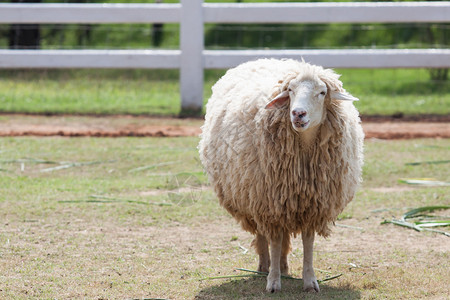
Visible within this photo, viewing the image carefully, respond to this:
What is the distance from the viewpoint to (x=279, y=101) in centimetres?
439

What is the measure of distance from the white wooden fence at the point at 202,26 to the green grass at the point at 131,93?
0.71m

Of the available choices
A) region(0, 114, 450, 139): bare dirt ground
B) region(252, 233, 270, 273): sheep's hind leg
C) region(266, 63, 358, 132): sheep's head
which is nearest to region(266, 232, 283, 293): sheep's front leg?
region(252, 233, 270, 273): sheep's hind leg

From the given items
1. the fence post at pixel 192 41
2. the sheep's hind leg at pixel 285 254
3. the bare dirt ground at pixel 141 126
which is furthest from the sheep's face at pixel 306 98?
the fence post at pixel 192 41

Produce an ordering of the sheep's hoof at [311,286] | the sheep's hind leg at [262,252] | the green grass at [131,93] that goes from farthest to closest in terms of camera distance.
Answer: the green grass at [131,93]
the sheep's hind leg at [262,252]
the sheep's hoof at [311,286]

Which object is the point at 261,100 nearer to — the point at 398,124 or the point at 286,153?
the point at 286,153

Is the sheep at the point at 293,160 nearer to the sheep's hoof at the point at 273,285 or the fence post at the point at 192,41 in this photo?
the sheep's hoof at the point at 273,285

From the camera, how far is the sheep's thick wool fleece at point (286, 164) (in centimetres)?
439

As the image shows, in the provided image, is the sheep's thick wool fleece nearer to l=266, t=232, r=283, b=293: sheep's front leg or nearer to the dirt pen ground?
l=266, t=232, r=283, b=293: sheep's front leg

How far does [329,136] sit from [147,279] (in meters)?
1.51

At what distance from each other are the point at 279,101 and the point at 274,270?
107 centimetres

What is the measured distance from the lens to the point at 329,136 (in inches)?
172

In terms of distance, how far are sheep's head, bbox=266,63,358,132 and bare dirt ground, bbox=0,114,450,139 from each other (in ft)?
17.3

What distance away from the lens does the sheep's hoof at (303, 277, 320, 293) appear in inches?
174

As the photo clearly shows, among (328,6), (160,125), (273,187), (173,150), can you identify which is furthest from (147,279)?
(328,6)
